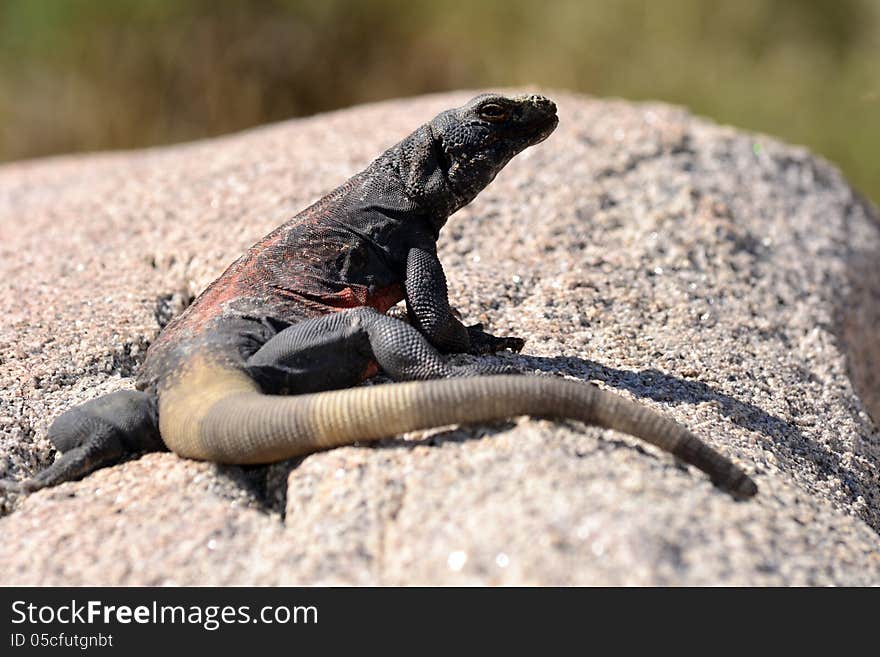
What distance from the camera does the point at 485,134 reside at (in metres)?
4.11

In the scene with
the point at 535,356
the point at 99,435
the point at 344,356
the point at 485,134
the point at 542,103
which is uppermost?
the point at 542,103

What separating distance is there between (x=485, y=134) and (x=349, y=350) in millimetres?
1141

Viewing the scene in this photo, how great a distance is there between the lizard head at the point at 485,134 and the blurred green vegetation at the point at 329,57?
639cm

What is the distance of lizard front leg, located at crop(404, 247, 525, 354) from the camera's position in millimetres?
3848

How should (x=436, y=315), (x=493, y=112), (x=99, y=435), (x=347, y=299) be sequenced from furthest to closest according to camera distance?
1. (x=493, y=112)
2. (x=347, y=299)
3. (x=436, y=315)
4. (x=99, y=435)

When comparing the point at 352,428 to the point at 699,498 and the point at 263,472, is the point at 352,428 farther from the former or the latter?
the point at 699,498

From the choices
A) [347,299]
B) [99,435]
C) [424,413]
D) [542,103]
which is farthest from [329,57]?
[424,413]

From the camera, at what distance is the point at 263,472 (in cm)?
327

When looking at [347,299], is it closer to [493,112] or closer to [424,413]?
[493,112]

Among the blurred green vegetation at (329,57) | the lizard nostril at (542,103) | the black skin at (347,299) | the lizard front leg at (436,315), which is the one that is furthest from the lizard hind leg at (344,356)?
the blurred green vegetation at (329,57)

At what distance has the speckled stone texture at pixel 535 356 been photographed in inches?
106

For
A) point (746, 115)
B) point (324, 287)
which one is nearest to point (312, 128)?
point (324, 287)
